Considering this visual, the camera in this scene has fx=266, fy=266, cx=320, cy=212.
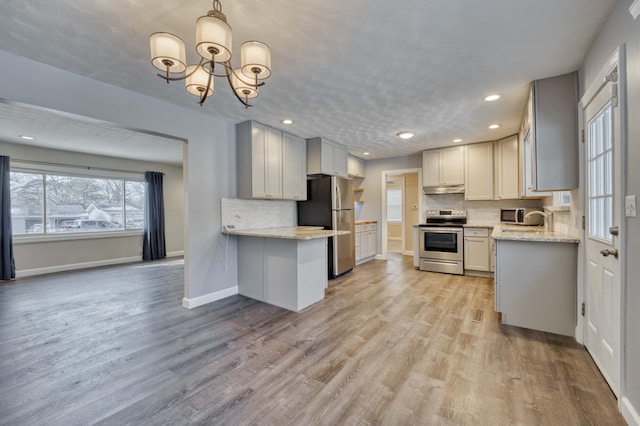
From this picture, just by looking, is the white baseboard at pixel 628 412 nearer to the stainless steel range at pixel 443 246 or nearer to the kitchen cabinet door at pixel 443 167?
the stainless steel range at pixel 443 246

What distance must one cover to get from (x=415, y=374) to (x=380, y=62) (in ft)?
8.06

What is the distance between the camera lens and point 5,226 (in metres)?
4.63

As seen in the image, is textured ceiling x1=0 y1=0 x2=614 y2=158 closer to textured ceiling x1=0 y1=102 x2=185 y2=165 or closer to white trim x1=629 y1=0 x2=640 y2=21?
white trim x1=629 y1=0 x2=640 y2=21

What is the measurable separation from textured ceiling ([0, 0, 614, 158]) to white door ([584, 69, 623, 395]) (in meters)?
0.62

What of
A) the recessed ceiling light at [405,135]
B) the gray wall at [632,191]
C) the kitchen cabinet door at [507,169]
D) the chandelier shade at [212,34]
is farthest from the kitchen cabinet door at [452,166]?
the chandelier shade at [212,34]

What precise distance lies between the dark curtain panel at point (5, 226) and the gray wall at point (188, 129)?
3975mm

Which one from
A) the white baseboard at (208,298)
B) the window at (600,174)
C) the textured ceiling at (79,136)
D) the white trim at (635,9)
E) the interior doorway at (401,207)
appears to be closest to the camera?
the white trim at (635,9)

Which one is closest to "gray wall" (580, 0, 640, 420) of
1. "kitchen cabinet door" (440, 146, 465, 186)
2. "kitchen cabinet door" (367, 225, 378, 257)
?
"kitchen cabinet door" (440, 146, 465, 186)

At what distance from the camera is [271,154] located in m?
3.95

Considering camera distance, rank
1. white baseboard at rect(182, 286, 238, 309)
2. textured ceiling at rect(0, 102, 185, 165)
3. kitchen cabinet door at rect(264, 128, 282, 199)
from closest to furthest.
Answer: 1. white baseboard at rect(182, 286, 238, 309)
2. textured ceiling at rect(0, 102, 185, 165)
3. kitchen cabinet door at rect(264, 128, 282, 199)

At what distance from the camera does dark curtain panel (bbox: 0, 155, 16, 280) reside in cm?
461

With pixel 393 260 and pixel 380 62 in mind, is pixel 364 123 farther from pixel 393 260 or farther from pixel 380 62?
pixel 393 260

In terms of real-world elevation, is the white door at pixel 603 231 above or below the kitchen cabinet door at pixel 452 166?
below

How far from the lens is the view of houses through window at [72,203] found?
504 centimetres
